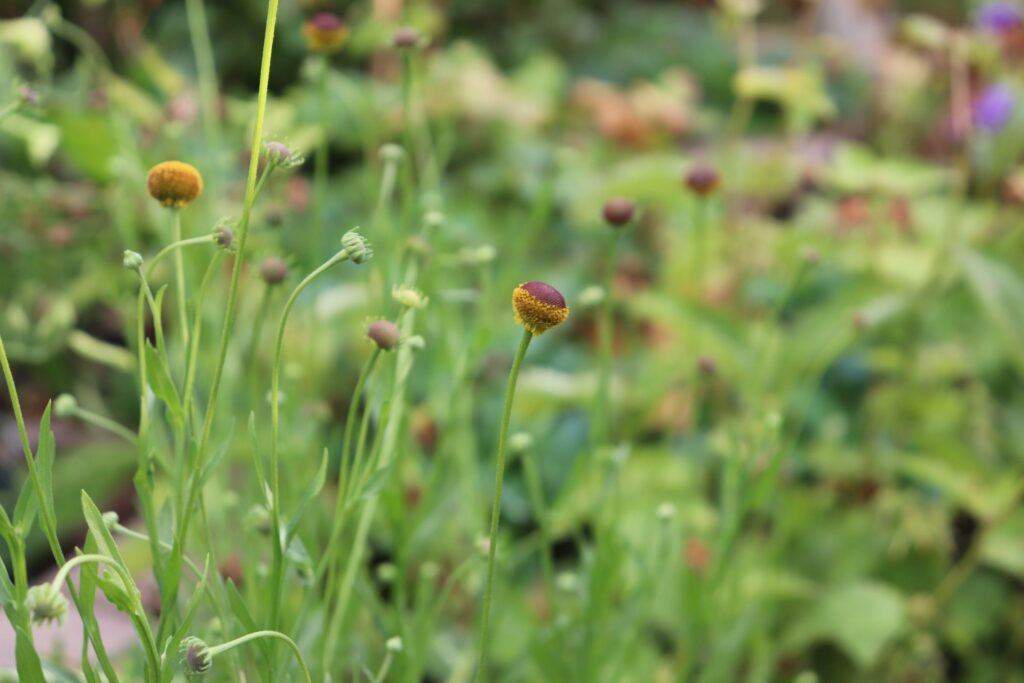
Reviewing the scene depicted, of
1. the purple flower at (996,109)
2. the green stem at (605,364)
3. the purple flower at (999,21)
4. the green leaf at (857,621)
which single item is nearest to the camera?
the green stem at (605,364)

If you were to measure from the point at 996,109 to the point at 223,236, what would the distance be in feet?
4.40

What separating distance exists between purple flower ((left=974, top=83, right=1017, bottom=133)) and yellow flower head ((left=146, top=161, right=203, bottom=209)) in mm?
1310

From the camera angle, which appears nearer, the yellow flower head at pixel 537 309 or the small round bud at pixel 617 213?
the yellow flower head at pixel 537 309

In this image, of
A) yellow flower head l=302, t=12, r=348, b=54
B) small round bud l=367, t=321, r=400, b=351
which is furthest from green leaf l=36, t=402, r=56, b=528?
yellow flower head l=302, t=12, r=348, b=54

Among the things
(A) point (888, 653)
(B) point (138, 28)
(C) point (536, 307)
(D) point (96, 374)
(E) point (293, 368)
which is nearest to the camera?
(C) point (536, 307)

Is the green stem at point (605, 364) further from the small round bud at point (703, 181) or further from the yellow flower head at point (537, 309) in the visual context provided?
the yellow flower head at point (537, 309)

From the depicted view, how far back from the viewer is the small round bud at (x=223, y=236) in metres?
0.40

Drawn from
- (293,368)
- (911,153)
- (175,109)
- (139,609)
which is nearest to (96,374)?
(175,109)

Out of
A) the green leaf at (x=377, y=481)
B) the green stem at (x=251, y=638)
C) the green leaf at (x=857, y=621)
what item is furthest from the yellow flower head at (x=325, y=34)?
the green leaf at (x=857, y=621)

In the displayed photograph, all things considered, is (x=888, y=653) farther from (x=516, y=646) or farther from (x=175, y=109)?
(x=175, y=109)

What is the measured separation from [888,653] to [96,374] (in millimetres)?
1048

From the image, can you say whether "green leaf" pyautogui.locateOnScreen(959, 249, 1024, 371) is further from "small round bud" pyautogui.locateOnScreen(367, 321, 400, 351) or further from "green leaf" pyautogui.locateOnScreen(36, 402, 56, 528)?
"green leaf" pyautogui.locateOnScreen(36, 402, 56, 528)

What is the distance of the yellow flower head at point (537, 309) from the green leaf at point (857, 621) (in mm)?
713

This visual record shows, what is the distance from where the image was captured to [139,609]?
42 centimetres
